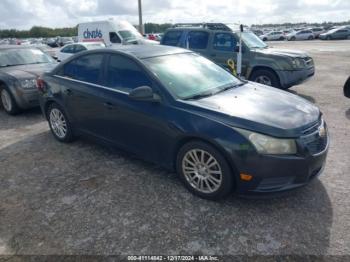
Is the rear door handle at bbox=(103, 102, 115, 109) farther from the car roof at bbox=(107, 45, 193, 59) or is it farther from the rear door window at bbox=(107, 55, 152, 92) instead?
the car roof at bbox=(107, 45, 193, 59)

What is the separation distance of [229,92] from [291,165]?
50.9 inches

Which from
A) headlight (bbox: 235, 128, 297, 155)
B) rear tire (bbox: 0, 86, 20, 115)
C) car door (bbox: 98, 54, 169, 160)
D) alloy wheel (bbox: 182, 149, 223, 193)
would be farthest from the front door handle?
rear tire (bbox: 0, 86, 20, 115)

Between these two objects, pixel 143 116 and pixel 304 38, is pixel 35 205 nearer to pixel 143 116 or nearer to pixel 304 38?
pixel 143 116

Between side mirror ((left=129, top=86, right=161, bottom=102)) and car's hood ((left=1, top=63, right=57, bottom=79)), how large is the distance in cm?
425

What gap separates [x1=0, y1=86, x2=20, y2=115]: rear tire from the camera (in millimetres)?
6704

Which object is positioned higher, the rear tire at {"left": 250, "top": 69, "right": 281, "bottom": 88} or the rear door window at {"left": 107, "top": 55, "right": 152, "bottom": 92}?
the rear door window at {"left": 107, "top": 55, "right": 152, "bottom": 92}

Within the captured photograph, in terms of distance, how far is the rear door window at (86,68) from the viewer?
170 inches

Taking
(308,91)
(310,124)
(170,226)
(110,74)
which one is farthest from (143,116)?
(308,91)

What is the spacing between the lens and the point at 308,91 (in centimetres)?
865

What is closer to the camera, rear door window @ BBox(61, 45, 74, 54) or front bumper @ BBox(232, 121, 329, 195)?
front bumper @ BBox(232, 121, 329, 195)

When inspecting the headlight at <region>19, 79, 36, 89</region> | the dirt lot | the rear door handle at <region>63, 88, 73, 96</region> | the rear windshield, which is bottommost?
the dirt lot

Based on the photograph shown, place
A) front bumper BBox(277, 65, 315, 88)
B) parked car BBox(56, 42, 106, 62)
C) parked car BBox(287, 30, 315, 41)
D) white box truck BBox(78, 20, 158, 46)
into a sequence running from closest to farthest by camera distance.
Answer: front bumper BBox(277, 65, 315, 88)
parked car BBox(56, 42, 106, 62)
white box truck BBox(78, 20, 158, 46)
parked car BBox(287, 30, 315, 41)

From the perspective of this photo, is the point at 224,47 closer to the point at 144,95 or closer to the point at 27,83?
the point at 27,83

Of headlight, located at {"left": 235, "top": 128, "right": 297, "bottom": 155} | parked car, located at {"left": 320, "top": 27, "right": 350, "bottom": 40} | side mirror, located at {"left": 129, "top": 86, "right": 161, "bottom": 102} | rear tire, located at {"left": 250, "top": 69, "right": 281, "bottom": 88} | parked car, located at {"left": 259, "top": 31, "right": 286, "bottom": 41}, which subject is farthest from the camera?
parked car, located at {"left": 259, "top": 31, "right": 286, "bottom": 41}
